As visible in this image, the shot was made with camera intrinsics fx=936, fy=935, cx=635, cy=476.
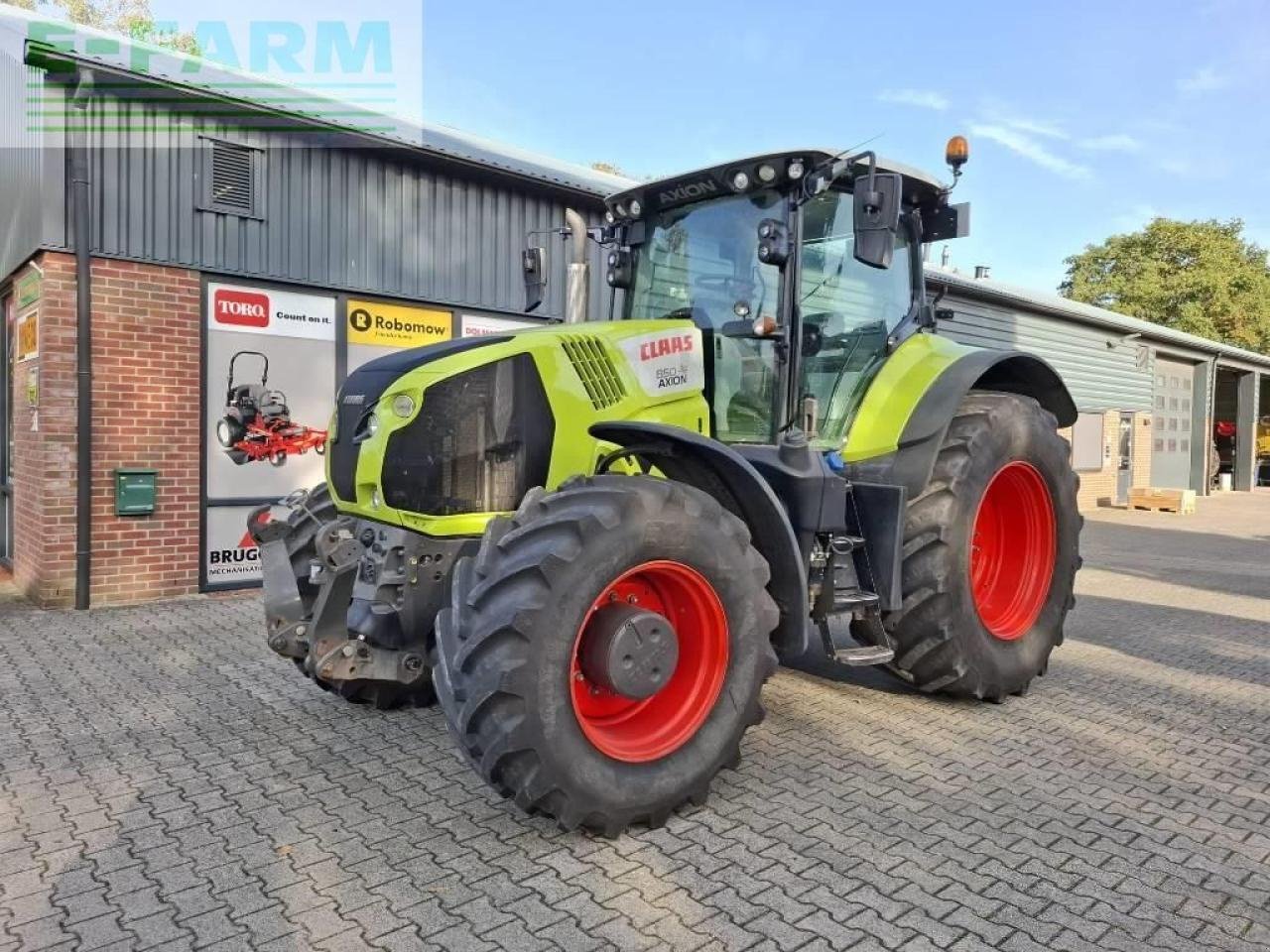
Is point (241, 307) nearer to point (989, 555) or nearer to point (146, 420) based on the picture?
point (146, 420)

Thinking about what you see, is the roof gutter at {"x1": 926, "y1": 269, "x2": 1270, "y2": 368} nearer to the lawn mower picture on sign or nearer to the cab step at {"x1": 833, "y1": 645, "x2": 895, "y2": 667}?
the lawn mower picture on sign

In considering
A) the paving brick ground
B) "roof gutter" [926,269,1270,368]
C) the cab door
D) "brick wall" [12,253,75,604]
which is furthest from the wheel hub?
"roof gutter" [926,269,1270,368]

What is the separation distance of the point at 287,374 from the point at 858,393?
18.2ft

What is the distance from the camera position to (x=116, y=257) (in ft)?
23.9

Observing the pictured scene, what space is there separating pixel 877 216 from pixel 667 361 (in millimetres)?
1066

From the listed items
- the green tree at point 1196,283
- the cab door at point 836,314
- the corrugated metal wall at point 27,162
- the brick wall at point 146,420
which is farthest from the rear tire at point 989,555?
the green tree at point 1196,283

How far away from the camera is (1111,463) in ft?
68.3

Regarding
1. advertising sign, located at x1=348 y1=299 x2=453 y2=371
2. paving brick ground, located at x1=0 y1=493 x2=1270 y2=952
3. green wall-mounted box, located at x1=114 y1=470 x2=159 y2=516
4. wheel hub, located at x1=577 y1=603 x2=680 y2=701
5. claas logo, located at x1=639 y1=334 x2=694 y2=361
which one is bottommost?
paving brick ground, located at x1=0 y1=493 x2=1270 y2=952

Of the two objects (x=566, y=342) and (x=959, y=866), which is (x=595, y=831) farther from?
(x=566, y=342)

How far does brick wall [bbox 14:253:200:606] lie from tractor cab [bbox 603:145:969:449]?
179 inches

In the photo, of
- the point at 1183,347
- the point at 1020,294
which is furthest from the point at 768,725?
the point at 1183,347

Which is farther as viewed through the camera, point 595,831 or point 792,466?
point 792,466

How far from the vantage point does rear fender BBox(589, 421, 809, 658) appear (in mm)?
3727

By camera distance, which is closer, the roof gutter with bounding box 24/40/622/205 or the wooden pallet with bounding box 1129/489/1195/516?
the roof gutter with bounding box 24/40/622/205
